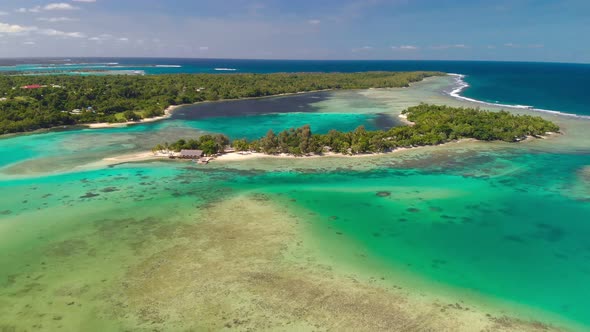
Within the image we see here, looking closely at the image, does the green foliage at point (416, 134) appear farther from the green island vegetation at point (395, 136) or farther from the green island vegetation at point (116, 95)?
the green island vegetation at point (116, 95)

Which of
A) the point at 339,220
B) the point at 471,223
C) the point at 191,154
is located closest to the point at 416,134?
the point at 471,223

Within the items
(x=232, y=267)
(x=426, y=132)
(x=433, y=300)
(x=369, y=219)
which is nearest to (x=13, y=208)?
(x=232, y=267)

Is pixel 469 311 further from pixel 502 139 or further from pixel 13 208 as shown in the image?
pixel 502 139

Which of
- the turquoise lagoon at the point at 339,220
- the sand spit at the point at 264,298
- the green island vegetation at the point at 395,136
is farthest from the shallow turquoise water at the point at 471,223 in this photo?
the green island vegetation at the point at 395,136

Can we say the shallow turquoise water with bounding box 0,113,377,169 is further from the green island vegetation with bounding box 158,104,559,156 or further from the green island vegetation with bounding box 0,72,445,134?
the green island vegetation with bounding box 158,104,559,156

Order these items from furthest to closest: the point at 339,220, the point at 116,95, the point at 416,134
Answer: the point at 116,95
the point at 416,134
the point at 339,220

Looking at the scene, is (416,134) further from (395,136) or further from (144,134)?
(144,134)
